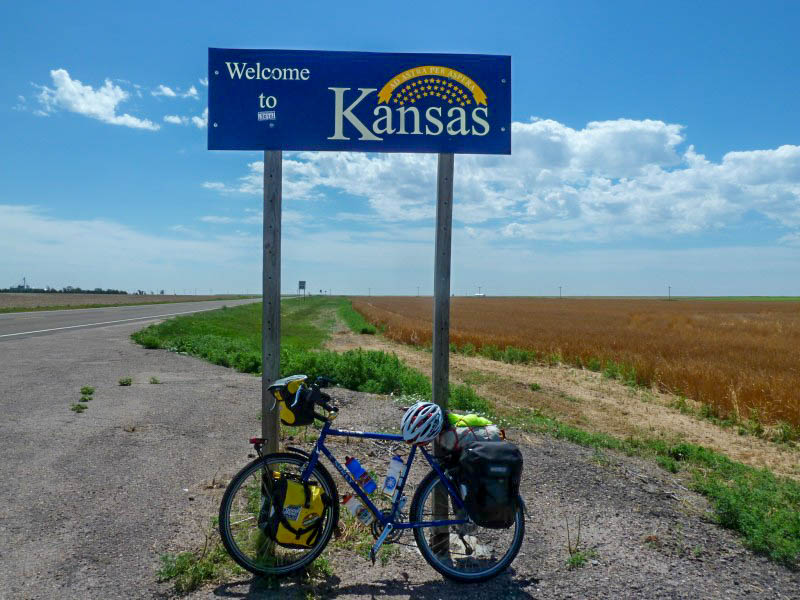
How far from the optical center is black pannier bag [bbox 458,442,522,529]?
11.7 ft

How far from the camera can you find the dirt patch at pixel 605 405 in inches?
349

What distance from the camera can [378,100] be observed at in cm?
434

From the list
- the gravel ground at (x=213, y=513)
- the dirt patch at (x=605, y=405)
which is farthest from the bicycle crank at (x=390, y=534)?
A: the dirt patch at (x=605, y=405)

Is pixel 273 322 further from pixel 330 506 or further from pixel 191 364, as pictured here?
pixel 191 364

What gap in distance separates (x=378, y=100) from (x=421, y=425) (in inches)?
91.9

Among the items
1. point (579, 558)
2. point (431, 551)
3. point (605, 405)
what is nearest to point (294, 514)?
point (431, 551)

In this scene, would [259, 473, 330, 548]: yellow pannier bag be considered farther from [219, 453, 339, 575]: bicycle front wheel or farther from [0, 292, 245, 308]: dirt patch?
[0, 292, 245, 308]: dirt patch

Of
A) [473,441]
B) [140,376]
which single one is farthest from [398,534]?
[140,376]

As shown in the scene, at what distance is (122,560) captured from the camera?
3947 millimetres

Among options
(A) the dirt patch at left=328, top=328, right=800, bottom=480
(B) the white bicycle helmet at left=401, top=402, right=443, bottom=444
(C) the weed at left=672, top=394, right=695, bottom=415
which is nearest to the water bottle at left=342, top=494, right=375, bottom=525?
(B) the white bicycle helmet at left=401, top=402, right=443, bottom=444

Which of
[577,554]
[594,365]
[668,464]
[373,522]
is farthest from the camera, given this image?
[594,365]

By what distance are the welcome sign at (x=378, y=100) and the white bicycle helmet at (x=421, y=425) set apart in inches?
73.9

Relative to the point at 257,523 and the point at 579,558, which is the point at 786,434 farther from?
the point at 257,523

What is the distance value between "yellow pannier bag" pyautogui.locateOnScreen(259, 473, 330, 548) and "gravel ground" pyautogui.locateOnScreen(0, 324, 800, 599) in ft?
0.90
